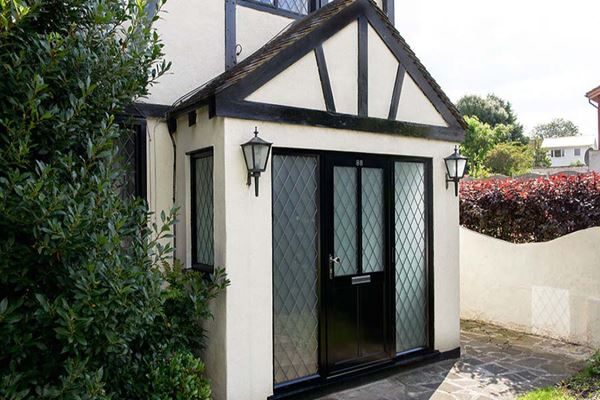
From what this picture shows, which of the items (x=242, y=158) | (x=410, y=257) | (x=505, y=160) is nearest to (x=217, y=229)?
(x=242, y=158)

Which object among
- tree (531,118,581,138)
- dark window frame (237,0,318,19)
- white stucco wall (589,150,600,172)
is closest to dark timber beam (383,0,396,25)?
dark window frame (237,0,318,19)

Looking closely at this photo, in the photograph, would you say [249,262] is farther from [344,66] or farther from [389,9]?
[389,9]

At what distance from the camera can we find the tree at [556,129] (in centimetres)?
7400

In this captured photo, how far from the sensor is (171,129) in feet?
18.9

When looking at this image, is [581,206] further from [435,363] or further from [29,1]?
[29,1]

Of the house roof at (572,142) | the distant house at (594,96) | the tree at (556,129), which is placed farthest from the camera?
the tree at (556,129)

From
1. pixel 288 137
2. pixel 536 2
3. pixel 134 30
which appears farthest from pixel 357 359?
pixel 536 2

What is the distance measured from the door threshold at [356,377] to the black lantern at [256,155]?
239cm

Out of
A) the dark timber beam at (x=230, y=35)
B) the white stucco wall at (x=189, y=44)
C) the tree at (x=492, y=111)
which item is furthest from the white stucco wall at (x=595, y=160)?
the tree at (x=492, y=111)

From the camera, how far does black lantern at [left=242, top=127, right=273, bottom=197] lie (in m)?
4.78

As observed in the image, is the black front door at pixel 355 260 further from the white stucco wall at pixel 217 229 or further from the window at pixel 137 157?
the window at pixel 137 157

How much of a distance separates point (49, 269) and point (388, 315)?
4222 mm

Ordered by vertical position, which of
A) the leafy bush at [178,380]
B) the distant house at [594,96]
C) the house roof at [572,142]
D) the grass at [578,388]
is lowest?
the grass at [578,388]

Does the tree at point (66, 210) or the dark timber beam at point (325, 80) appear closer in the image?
the tree at point (66, 210)
